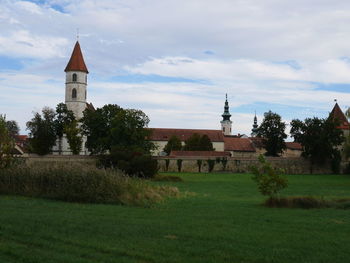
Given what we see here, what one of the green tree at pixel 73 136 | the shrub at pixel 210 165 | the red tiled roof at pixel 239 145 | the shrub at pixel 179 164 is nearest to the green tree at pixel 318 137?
the shrub at pixel 210 165

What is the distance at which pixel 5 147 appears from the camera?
82.4 feet

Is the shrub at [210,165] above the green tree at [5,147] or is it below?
below

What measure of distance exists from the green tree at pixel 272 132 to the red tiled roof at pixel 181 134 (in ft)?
94.1

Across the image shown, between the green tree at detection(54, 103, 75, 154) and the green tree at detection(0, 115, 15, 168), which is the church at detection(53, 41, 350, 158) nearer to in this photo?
the green tree at detection(54, 103, 75, 154)

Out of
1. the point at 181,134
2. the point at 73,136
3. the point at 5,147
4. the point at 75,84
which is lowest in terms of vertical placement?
the point at 5,147

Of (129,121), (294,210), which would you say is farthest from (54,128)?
(294,210)

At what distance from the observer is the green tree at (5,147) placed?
24.2 metres

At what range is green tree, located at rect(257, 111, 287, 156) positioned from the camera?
76.1 metres

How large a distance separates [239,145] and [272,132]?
3097 centimetres

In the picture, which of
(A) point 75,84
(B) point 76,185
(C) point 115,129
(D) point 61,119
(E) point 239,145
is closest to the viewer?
(B) point 76,185

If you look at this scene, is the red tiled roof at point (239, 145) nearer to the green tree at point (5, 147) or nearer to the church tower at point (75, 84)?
the church tower at point (75, 84)

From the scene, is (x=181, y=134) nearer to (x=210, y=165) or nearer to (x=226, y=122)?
(x=210, y=165)

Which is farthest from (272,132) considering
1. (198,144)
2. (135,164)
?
(135,164)

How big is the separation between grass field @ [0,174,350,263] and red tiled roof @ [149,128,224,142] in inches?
3641
